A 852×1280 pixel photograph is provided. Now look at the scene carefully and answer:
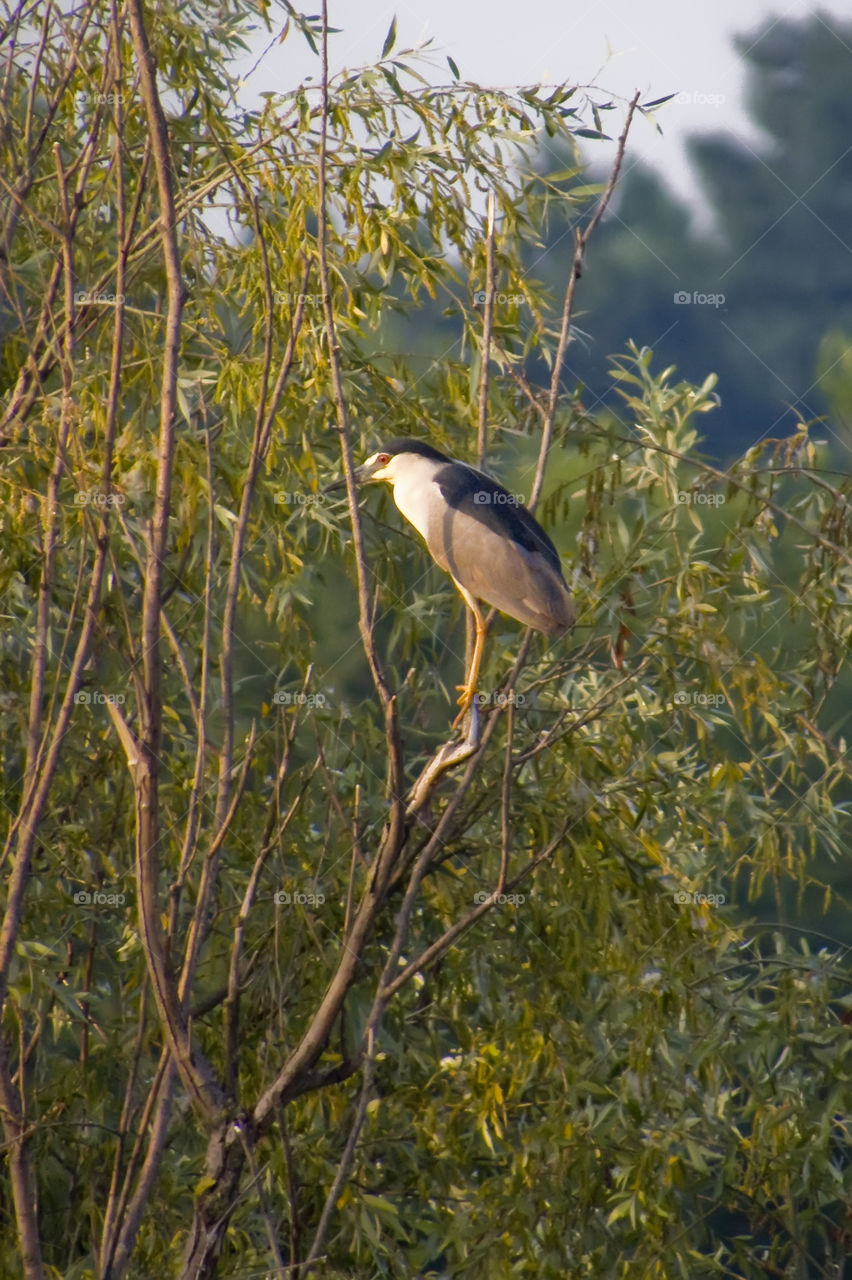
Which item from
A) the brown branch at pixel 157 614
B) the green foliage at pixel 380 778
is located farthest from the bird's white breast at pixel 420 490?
the brown branch at pixel 157 614

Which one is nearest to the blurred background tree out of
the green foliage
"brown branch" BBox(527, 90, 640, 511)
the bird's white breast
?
the green foliage

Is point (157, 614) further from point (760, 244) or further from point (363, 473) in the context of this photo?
point (760, 244)

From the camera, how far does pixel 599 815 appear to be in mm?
2562

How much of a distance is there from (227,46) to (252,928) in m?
1.79

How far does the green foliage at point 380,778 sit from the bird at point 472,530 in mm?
144

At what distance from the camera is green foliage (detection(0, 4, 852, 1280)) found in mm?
2355

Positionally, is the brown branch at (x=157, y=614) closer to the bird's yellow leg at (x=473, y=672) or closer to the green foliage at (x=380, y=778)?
the green foliage at (x=380, y=778)

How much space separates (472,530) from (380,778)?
687 millimetres

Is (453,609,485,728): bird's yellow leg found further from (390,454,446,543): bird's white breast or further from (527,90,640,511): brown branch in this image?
(527,90,640,511): brown branch

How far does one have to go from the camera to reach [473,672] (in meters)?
2.32

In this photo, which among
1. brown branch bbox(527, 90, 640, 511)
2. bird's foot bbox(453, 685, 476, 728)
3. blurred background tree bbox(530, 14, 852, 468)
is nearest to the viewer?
brown branch bbox(527, 90, 640, 511)

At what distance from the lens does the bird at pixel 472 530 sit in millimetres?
2316

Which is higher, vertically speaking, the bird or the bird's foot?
the bird

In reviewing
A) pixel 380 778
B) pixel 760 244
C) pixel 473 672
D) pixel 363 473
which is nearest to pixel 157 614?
pixel 473 672
